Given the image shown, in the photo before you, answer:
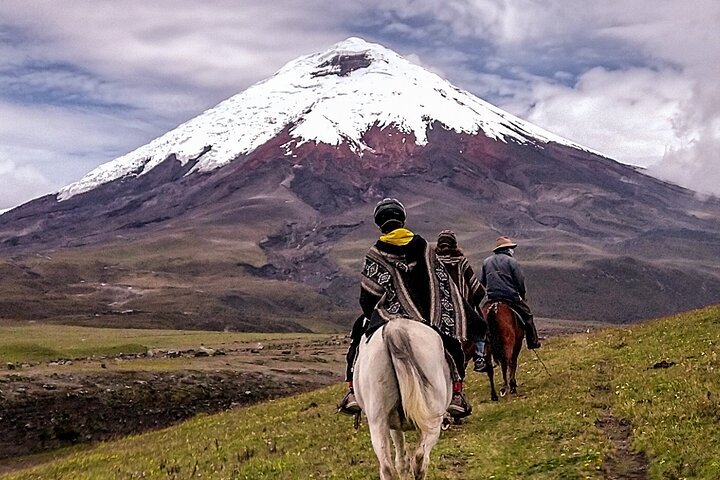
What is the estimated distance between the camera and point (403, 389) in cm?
1052

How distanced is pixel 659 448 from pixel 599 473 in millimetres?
→ 1213

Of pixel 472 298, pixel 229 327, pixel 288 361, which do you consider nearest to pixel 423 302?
pixel 472 298

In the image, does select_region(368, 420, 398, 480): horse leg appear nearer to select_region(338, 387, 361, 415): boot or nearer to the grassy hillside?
select_region(338, 387, 361, 415): boot

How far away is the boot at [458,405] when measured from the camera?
12.1 metres

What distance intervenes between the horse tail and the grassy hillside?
13.2 feet

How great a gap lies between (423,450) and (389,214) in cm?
371

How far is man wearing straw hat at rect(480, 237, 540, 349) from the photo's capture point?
2003 cm

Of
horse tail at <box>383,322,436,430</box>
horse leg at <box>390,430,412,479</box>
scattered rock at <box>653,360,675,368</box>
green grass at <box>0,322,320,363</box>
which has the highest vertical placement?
horse tail at <box>383,322,436,430</box>

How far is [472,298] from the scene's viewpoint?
17.1 meters

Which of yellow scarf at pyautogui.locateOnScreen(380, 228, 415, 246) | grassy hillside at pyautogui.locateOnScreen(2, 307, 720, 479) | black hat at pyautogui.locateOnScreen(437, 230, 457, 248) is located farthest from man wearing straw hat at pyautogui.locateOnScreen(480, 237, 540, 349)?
yellow scarf at pyautogui.locateOnScreen(380, 228, 415, 246)

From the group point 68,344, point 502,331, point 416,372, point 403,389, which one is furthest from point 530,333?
point 68,344

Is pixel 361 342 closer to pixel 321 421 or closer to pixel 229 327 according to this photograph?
pixel 321 421

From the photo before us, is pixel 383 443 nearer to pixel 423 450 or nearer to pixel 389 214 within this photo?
pixel 423 450

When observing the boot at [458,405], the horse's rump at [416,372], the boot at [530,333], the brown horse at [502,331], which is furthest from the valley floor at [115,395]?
the horse's rump at [416,372]
